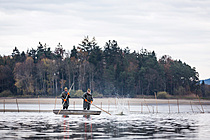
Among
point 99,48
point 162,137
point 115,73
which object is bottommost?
point 162,137

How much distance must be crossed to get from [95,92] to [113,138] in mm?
97660

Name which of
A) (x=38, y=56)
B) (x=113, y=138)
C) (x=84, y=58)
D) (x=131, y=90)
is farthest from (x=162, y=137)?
(x=38, y=56)

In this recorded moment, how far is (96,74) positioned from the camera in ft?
403

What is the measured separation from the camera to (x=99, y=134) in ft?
63.3

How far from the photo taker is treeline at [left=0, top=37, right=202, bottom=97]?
118 m

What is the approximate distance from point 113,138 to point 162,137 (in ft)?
7.67

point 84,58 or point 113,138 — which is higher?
point 84,58

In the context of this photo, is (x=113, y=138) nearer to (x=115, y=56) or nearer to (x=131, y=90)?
(x=131, y=90)

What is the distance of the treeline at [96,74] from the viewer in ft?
388

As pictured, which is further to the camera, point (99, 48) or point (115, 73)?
point (99, 48)

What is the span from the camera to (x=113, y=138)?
1777cm

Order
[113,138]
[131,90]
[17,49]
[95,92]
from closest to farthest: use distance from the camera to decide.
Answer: [113,138]
[95,92]
[131,90]
[17,49]

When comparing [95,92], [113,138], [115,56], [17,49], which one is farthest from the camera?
[17,49]

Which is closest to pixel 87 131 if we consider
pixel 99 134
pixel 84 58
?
pixel 99 134
